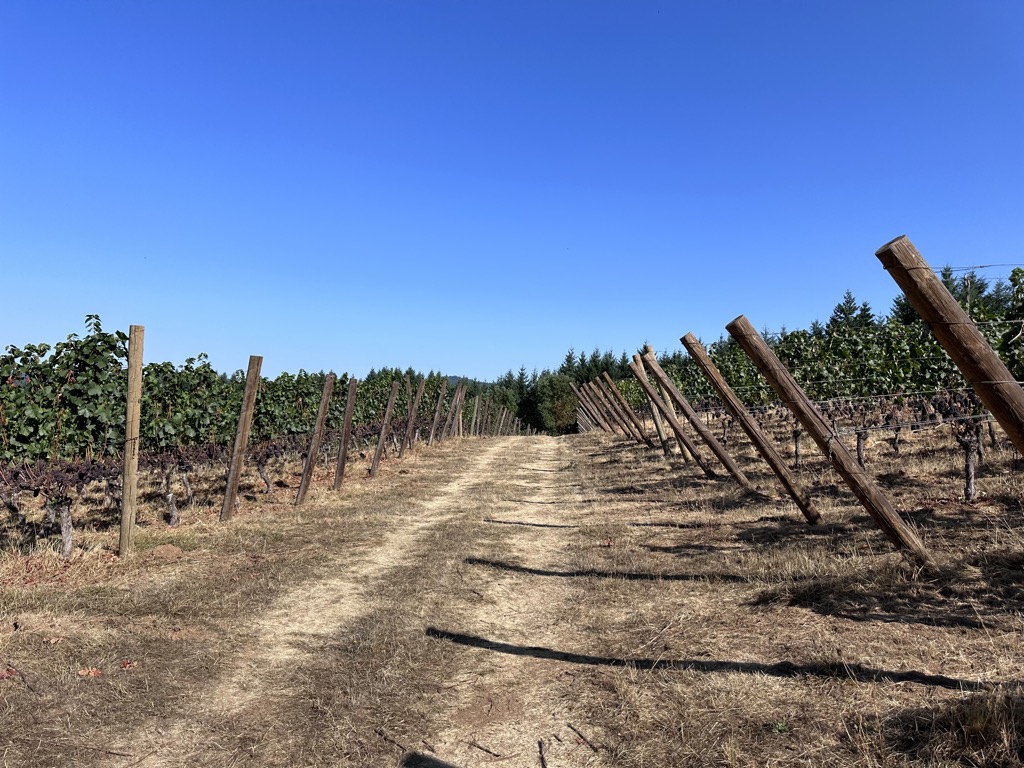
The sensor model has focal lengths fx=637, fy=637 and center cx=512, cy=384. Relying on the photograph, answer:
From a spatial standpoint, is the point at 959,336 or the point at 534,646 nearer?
the point at 959,336

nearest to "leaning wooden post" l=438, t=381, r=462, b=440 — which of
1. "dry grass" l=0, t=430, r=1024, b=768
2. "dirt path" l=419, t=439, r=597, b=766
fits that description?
"dirt path" l=419, t=439, r=597, b=766

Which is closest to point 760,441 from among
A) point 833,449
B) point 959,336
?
point 833,449

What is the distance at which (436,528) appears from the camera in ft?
28.0

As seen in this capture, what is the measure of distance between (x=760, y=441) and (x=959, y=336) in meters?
4.66

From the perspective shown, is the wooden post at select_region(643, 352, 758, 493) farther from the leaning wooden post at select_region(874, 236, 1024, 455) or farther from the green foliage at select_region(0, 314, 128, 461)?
the green foliage at select_region(0, 314, 128, 461)

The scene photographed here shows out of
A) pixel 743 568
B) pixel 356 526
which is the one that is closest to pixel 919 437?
pixel 743 568

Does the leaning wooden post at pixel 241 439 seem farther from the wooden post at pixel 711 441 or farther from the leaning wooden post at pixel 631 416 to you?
the leaning wooden post at pixel 631 416

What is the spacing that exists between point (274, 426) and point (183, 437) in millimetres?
→ 3433

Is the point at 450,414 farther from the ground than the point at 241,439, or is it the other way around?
the point at 450,414

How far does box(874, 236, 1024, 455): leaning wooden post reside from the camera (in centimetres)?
303

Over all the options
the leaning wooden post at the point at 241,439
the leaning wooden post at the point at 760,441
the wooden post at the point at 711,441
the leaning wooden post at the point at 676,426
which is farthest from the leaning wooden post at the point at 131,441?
the leaning wooden post at the point at 676,426

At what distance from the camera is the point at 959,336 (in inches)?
124

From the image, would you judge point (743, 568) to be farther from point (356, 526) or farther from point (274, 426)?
point (274, 426)

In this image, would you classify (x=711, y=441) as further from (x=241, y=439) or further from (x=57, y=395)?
(x=57, y=395)
